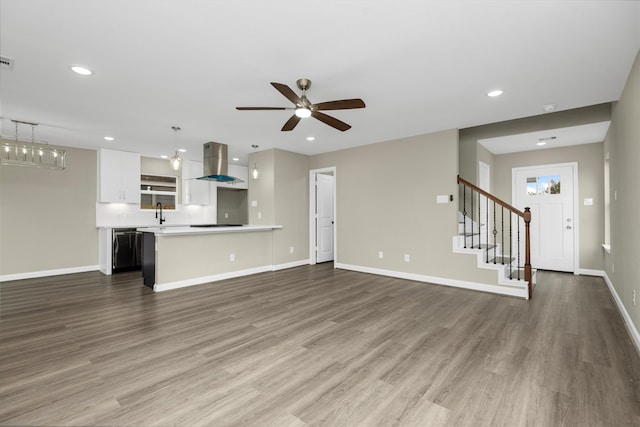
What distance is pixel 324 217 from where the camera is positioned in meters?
6.97

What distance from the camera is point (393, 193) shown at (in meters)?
5.42

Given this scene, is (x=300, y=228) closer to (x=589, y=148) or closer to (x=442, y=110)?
(x=442, y=110)

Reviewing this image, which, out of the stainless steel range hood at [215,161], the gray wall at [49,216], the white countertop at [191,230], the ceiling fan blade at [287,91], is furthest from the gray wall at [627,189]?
the gray wall at [49,216]

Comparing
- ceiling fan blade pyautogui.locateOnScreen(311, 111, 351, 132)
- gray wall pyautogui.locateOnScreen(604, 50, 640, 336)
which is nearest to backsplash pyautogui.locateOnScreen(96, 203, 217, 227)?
ceiling fan blade pyautogui.locateOnScreen(311, 111, 351, 132)

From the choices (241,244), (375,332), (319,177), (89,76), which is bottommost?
(375,332)

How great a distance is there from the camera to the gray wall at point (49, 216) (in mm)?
5207

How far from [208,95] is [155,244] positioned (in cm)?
247

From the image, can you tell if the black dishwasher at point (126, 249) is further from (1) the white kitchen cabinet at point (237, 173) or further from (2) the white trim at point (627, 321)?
(2) the white trim at point (627, 321)

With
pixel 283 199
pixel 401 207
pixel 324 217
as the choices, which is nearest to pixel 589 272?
pixel 401 207

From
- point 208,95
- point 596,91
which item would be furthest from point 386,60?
point 596,91

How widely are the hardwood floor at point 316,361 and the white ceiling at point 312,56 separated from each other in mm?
2522

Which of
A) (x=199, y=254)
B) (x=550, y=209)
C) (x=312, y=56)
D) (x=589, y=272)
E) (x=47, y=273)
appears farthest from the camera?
(x=550, y=209)

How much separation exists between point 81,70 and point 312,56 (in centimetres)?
218

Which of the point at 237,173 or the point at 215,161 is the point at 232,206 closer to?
the point at 237,173
